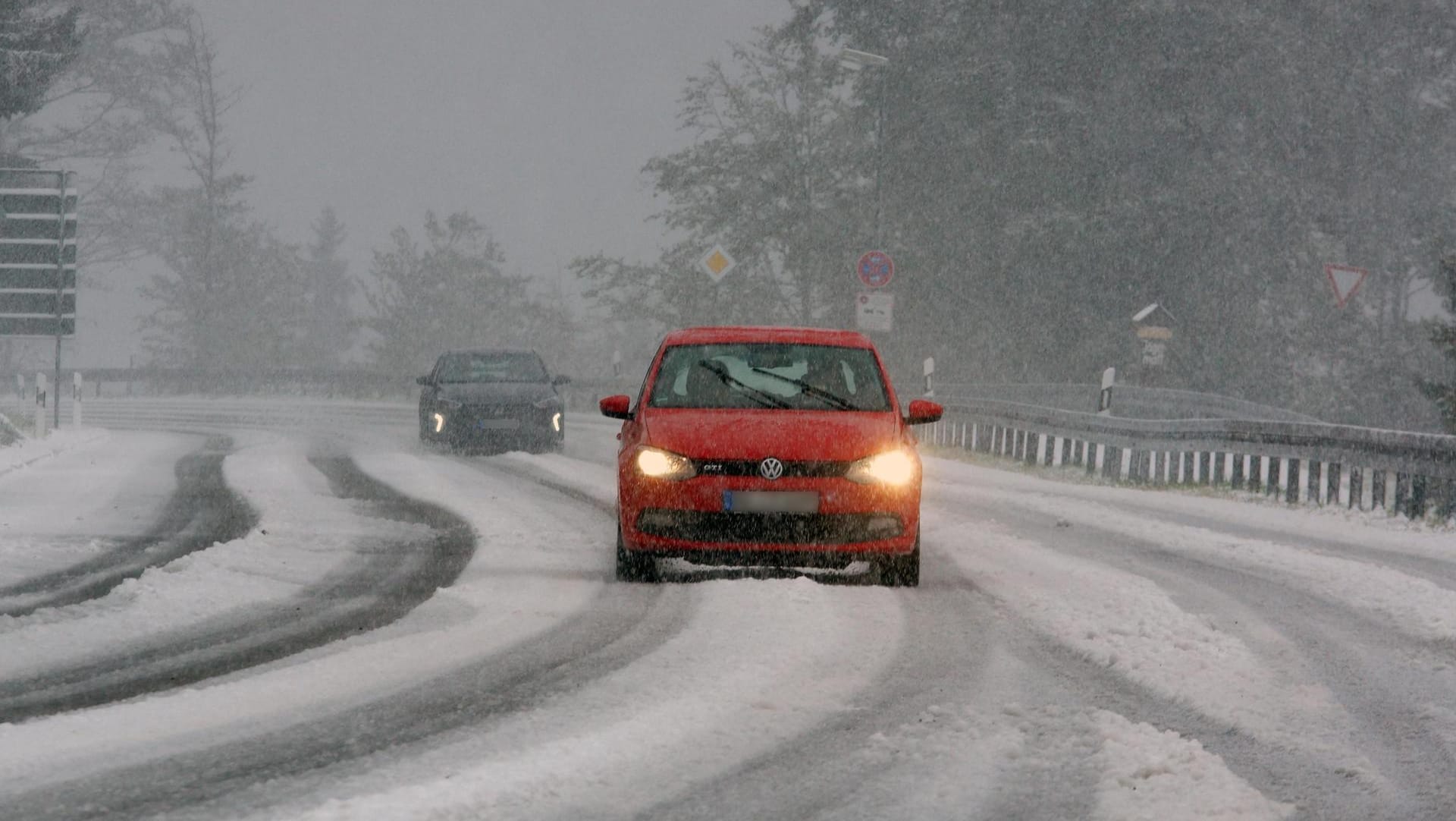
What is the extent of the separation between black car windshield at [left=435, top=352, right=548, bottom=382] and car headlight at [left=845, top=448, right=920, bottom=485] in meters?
14.0

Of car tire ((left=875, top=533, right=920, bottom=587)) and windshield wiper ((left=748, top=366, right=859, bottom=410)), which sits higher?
windshield wiper ((left=748, top=366, right=859, bottom=410))

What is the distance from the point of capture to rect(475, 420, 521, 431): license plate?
69.7ft

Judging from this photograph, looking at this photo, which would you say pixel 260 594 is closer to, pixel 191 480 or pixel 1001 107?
pixel 191 480

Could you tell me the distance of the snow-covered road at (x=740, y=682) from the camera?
4.57 meters

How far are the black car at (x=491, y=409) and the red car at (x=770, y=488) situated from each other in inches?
474

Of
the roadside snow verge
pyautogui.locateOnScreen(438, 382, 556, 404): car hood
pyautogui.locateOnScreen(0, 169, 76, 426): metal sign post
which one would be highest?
pyautogui.locateOnScreen(0, 169, 76, 426): metal sign post

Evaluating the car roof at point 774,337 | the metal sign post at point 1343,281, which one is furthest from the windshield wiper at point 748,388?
the metal sign post at point 1343,281

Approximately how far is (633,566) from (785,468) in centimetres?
115

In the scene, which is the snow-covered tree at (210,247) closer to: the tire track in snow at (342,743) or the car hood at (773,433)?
the car hood at (773,433)

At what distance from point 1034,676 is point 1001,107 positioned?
3154cm

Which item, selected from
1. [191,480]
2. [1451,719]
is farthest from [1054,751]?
[191,480]

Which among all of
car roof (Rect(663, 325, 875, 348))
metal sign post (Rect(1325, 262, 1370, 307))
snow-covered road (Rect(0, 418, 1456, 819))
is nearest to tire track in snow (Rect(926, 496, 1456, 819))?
snow-covered road (Rect(0, 418, 1456, 819))

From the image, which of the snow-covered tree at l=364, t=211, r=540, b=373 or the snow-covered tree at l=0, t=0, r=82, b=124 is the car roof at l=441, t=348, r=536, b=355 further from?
the snow-covered tree at l=364, t=211, r=540, b=373

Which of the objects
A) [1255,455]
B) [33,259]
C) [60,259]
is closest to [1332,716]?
[1255,455]
